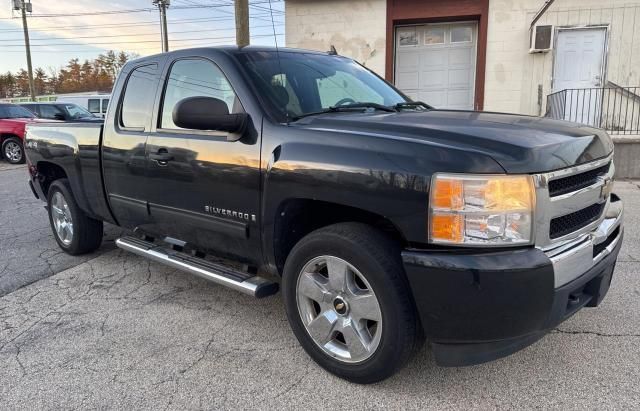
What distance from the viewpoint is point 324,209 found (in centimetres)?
288

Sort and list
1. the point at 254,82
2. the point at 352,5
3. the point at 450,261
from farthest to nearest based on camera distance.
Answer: the point at 352,5
the point at 254,82
the point at 450,261

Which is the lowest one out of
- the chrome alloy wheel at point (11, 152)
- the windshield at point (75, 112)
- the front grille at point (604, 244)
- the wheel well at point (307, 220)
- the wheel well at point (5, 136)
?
the chrome alloy wheel at point (11, 152)

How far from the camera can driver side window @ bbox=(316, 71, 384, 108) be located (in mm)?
3445

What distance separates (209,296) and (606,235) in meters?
2.84

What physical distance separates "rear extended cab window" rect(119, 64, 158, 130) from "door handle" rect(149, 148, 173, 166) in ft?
1.22

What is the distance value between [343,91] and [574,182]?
1.72 meters

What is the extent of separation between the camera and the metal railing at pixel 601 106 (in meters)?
11.3

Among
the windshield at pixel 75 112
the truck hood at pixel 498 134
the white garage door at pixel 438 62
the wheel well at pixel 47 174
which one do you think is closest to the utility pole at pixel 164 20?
the windshield at pixel 75 112

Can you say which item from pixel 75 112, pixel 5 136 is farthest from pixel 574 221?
pixel 75 112

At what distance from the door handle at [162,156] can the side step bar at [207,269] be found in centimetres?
70

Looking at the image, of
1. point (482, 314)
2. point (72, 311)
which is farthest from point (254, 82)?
point (72, 311)

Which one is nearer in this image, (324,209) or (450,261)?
(450,261)

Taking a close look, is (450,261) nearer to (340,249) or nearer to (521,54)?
(340,249)

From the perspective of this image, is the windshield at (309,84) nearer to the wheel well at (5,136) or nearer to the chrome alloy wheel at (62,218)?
the chrome alloy wheel at (62,218)
